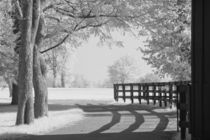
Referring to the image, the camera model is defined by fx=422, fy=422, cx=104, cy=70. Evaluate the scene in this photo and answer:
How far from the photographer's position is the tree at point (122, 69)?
99312mm

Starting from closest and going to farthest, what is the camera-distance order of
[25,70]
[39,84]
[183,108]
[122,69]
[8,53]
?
1. [183,108]
2. [25,70]
3. [39,84]
4. [8,53]
5. [122,69]

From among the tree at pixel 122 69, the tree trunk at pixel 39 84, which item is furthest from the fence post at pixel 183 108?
the tree at pixel 122 69

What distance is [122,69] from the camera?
100 metres

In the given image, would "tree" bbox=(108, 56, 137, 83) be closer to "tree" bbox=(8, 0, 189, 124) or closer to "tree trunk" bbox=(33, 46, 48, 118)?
"tree" bbox=(8, 0, 189, 124)

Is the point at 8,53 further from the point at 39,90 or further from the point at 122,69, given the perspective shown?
the point at 122,69

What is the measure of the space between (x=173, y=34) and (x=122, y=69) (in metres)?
79.0

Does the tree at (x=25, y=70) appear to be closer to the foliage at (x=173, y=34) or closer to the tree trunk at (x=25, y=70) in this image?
the tree trunk at (x=25, y=70)

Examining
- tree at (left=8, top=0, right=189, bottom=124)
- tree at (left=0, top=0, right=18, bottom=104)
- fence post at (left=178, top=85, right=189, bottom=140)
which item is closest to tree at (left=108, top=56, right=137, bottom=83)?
tree at (left=8, top=0, right=189, bottom=124)

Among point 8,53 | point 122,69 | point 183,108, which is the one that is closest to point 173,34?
point 8,53

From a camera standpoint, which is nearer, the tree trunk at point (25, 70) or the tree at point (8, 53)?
the tree trunk at point (25, 70)

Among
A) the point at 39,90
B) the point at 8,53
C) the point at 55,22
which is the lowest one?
the point at 39,90

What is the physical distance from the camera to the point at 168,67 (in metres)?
22.8

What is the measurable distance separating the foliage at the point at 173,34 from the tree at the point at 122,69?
76281mm

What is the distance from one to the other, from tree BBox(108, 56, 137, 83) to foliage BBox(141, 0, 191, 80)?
250 ft
